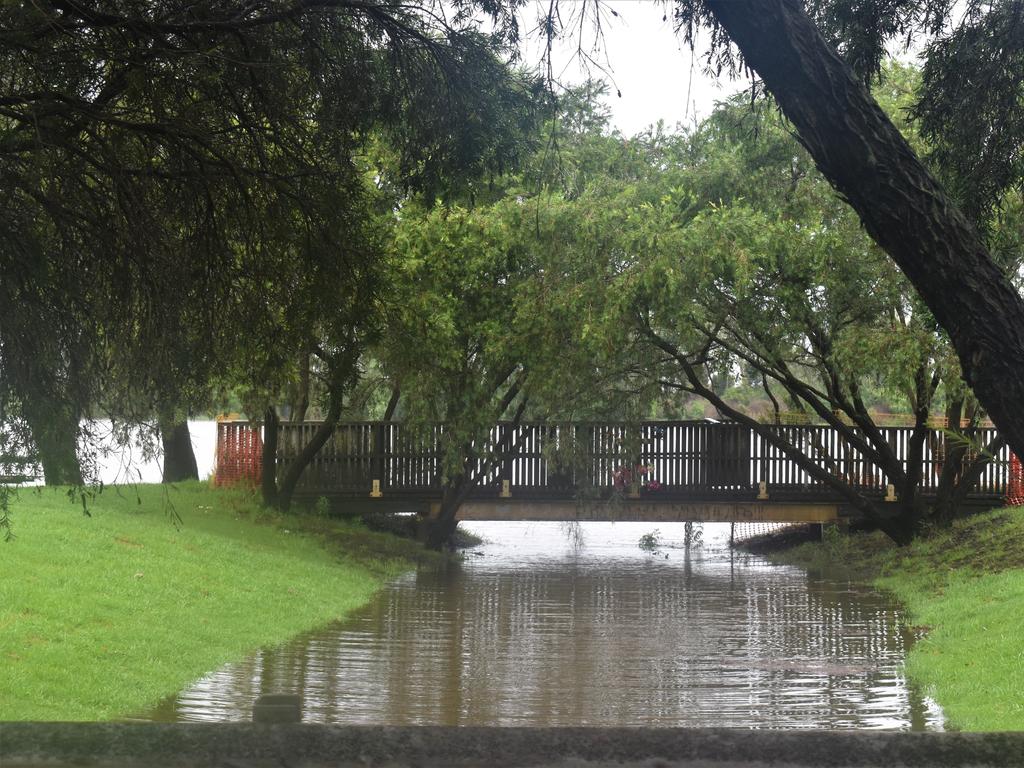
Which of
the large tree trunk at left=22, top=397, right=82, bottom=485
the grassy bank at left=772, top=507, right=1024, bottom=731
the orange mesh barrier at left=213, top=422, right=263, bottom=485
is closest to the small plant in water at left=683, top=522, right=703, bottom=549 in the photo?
the grassy bank at left=772, top=507, right=1024, bottom=731

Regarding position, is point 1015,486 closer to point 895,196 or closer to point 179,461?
point 179,461

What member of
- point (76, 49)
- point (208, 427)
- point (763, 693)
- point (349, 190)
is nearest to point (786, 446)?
point (763, 693)

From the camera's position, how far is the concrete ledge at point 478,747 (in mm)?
4414

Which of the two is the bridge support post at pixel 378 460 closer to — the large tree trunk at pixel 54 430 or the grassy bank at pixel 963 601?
the grassy bank at pixel 963 601

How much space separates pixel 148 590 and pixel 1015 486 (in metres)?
17.0

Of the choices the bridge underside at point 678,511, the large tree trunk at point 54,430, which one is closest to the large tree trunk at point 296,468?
the bridge underside at point 678,511

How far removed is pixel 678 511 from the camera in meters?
25.4

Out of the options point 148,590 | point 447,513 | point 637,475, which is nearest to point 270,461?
point 447,513

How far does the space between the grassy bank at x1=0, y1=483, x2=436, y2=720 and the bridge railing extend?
5.16ft

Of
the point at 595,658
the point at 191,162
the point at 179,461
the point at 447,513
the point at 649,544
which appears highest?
the point at 191,162

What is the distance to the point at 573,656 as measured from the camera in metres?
14.6

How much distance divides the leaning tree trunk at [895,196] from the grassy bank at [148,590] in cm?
523

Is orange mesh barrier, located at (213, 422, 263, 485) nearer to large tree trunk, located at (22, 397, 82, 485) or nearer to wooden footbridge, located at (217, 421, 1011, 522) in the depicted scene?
wooden footbridge, located at (217, 421, 1011, 522)

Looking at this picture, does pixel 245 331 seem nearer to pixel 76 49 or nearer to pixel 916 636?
pixel 76 49
